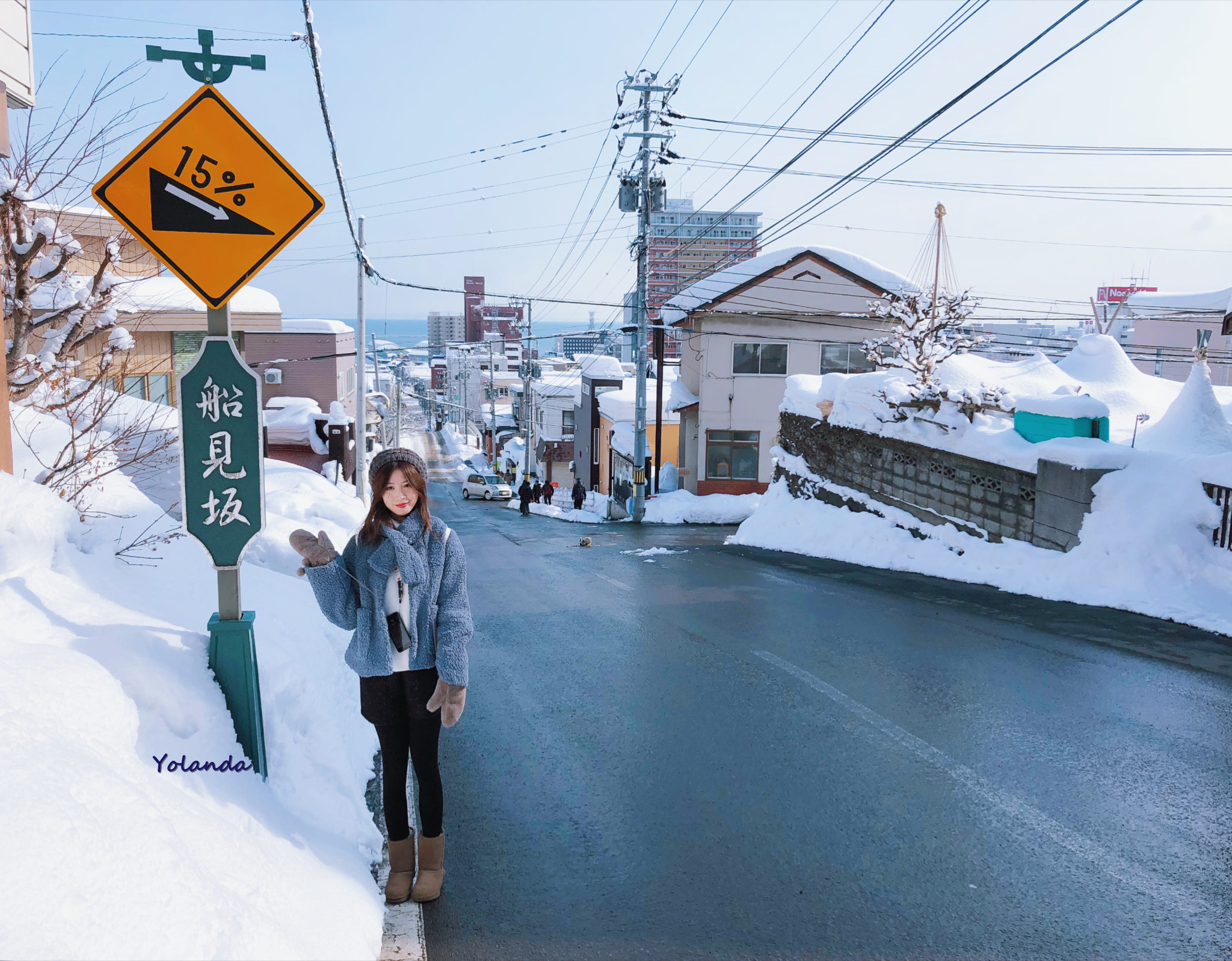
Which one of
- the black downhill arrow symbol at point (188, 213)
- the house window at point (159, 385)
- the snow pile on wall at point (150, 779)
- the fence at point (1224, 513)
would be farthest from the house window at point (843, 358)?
the black downhill arrow symbol at point (188, 213)

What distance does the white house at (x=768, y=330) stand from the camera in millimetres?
31234

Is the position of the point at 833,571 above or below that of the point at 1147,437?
below

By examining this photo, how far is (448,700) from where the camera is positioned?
351cm

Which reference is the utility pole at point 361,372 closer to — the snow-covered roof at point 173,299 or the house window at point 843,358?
the snow-covered roof at point 173,299

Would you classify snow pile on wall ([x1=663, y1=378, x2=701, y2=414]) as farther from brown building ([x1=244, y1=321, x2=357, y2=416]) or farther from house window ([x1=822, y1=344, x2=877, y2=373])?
brown building ([x1=244, y1=321, x2=357, y2=416])

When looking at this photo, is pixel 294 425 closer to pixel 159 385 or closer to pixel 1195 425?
pixel 159 385

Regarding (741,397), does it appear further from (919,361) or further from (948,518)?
(948,518)

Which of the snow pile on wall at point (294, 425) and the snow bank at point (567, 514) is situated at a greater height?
the snow pile on wall at point (294, 425)

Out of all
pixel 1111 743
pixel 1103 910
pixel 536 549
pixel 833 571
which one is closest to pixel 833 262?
pixel 536 549

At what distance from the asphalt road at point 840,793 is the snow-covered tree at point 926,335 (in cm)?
853

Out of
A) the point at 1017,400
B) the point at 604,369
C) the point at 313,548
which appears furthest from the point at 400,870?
the point at 604,369

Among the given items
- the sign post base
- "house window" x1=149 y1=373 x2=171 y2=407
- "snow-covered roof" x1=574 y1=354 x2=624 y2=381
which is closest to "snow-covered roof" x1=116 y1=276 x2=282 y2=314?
"house window" x1=149 y1=373 x2=171 y2=407

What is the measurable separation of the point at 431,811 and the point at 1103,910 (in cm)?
286

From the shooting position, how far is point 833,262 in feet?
103
